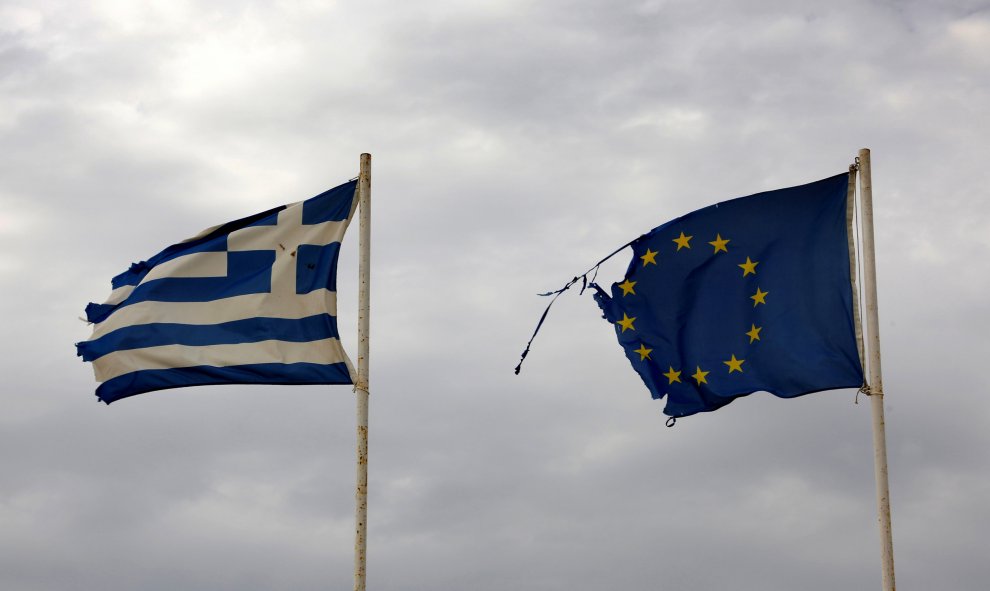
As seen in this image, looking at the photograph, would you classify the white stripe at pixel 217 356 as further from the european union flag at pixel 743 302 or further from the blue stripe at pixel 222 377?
the european union flag at pixel 743 302

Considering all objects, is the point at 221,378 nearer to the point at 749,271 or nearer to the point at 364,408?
the point at 364,408

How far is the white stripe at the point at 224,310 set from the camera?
94.8 ft

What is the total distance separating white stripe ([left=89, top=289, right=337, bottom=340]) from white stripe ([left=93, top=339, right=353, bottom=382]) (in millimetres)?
550

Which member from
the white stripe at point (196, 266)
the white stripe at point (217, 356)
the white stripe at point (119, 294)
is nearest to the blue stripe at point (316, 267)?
the white stripe at point (217, 356)

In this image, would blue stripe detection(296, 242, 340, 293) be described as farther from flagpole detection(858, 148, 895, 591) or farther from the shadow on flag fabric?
flagpole detection(858, 148, 895, 591)

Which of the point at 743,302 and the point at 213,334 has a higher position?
the point at 743,302

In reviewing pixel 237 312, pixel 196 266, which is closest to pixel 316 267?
pixel 237 312

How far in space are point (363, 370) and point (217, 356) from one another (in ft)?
9.71

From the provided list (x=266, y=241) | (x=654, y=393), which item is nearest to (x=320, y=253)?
(x=266, y=241)

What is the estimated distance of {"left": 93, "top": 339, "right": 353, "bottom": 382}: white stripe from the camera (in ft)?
93.6

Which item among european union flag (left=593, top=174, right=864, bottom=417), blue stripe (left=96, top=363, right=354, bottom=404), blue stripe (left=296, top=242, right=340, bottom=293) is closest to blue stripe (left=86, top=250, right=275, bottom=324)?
blue stripe (left=296, top=242, right=340, bottom=293)

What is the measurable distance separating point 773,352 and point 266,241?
9530 mm

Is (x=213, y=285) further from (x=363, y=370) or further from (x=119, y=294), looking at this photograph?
(x=363, y=370)

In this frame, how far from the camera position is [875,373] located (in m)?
27.4
